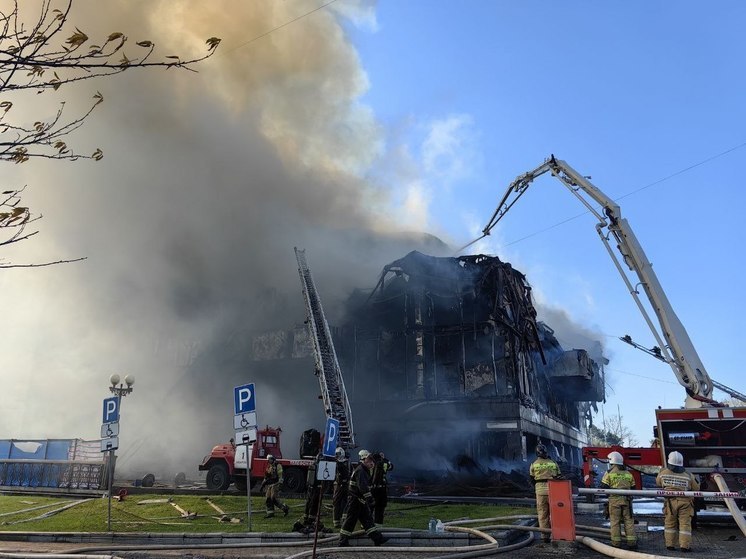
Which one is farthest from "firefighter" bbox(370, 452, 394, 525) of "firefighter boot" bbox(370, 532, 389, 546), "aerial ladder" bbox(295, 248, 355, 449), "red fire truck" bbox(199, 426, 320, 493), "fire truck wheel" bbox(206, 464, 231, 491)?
"fire truck wheel" bbox(206, 464, 231, 491)

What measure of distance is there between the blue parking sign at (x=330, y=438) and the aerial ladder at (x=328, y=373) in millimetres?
9295

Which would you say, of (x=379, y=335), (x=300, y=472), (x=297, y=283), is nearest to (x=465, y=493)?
(x=300, y=472)

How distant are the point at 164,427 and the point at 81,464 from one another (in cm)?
1520

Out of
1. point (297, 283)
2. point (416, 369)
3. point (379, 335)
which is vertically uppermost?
point (297, 283)

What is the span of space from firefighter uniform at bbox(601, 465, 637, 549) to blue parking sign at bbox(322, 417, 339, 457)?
3.80m

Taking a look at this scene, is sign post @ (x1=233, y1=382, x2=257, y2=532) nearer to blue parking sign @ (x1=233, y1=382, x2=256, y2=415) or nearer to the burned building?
blue parking sign @ (x1=233, y1=382, x2=256, y2=415)

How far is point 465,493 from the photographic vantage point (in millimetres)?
19266

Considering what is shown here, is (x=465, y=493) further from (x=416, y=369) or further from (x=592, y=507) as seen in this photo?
(x=416, y=369)

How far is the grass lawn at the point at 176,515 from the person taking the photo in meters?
9.84

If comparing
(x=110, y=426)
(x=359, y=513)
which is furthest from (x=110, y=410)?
(x=359, y=513)

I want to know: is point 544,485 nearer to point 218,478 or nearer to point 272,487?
point 272,487

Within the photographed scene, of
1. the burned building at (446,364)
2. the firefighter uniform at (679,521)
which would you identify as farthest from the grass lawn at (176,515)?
the burned building at (446,364)

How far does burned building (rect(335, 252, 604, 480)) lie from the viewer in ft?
89.6

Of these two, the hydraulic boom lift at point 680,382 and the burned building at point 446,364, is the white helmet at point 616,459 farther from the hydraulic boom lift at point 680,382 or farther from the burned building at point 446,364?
the burned building at point 446,364
